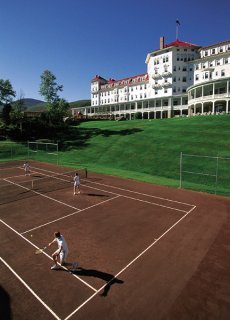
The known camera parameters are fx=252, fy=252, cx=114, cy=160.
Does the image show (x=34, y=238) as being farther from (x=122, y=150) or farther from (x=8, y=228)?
(x=122, y=150)

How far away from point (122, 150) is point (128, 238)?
27.5m

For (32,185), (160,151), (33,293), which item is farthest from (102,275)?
(160,151)

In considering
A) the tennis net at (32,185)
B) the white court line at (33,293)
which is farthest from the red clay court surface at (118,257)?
the tennis net at (32,185)

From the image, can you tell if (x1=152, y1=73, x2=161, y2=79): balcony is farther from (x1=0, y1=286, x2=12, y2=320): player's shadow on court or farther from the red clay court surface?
(x1=0, y1=286, x2=12, y2=320): player's shadow on court

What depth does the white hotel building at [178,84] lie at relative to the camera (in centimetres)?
6353

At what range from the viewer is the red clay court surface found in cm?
866

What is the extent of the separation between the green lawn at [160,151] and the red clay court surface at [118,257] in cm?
602

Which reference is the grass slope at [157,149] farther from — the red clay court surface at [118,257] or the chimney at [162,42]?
the chimney at [162,42]

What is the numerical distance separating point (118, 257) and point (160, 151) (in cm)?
2607

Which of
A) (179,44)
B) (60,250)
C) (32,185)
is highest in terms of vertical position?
(179,44)

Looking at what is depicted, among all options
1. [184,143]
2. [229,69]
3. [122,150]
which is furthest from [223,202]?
[229,69]

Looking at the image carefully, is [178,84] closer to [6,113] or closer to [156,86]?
[156,86]

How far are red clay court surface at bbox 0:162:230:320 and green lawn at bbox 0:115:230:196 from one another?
6.02 m

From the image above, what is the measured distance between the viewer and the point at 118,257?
11.9 m
